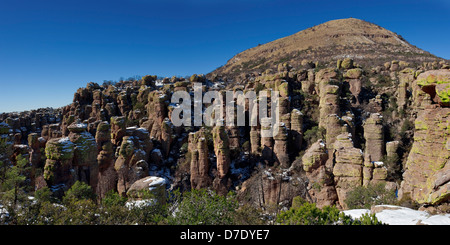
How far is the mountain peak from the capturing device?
6069 centimetres

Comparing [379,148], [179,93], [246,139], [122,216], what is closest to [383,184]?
[379,148]

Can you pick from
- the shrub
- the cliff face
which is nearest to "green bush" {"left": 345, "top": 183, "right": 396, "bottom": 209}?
the cliff face

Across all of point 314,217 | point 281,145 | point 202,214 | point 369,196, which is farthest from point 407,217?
point 281,145

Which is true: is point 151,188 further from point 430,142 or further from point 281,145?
point 281,145

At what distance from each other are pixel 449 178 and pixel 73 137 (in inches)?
961

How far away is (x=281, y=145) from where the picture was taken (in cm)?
2855

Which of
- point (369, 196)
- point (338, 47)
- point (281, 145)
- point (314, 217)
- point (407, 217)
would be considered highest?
point (338, 47)

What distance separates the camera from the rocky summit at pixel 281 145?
1103cm

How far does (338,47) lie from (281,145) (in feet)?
194

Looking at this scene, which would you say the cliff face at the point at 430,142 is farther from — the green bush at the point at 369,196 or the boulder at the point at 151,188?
the boulder at the point at 151,188

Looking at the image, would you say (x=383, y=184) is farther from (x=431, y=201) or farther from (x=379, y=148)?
(x=379, y=148)

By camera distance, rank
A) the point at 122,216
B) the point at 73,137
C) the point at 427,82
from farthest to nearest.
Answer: the point at 73,137
the point at 427,82
the point at 122,216

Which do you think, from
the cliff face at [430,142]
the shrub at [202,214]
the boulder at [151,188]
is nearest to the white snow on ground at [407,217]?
the cliff face at [430,142]
